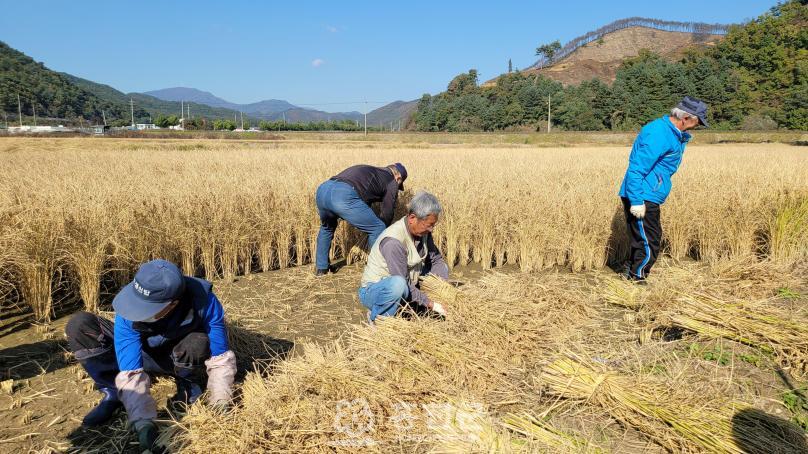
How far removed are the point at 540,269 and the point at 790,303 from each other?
7.93 feet

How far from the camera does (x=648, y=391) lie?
7.27ft

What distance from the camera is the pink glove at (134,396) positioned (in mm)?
2256

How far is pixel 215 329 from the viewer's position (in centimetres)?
261

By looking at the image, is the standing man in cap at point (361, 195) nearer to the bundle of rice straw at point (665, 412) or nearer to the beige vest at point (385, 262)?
the beige vest at point (385, 262)

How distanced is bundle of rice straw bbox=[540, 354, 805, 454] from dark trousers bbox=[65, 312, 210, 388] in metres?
1.85

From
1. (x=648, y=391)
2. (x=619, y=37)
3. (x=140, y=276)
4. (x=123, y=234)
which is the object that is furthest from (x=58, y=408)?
(x=619, y=37)

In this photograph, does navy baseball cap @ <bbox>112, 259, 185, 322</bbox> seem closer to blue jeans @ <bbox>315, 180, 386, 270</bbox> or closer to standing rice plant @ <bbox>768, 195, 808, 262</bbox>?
blue jeans @ <bbox>315, 180, 386, 270</bbox>

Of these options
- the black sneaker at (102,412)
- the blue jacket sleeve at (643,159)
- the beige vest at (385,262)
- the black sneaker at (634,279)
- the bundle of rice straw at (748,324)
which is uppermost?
the blue jacket sleeve at (643,159)

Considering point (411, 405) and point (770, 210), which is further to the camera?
point (770, 210)

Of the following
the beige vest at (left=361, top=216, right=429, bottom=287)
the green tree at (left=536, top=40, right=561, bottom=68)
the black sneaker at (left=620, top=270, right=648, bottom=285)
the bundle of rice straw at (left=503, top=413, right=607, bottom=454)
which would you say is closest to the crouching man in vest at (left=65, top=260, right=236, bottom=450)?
the beige vest at (left=361, top=216, right=429, bottom=287)

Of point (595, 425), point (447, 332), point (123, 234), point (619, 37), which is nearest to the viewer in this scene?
point (595, 425)

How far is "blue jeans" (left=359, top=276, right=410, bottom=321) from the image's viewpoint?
3.22 meters

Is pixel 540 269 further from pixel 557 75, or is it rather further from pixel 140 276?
pixel 557 75
